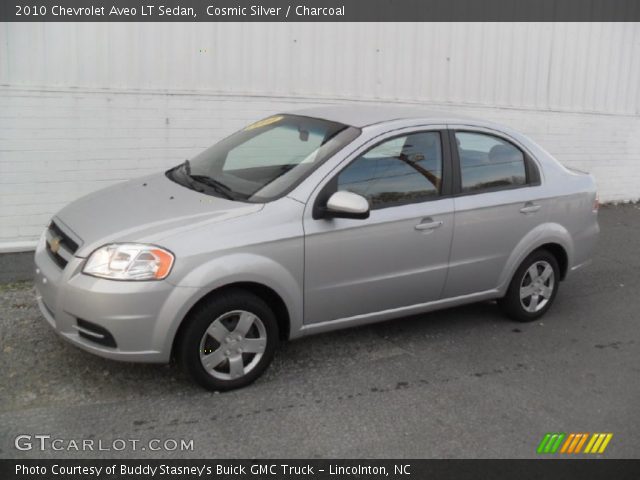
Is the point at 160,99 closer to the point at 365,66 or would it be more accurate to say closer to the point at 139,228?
the point at 365,66

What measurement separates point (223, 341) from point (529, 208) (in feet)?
8.98

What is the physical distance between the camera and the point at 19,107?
6816 mm

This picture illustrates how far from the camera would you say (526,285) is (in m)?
5.91

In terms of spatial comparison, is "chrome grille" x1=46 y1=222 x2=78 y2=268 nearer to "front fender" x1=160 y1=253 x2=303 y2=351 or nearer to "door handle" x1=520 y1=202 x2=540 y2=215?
"front fender" x1=160 y1=253 x2=303 y2=351

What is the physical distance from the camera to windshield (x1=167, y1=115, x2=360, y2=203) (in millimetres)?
4758

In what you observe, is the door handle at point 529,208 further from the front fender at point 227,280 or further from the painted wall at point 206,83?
the painted wall at point 206,83

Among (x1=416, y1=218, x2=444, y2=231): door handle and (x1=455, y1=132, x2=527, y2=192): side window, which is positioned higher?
(x1=455, y1=132, x2=527, y2=192): side window

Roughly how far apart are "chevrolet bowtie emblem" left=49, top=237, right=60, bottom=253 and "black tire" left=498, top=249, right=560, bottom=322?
11.3ft
